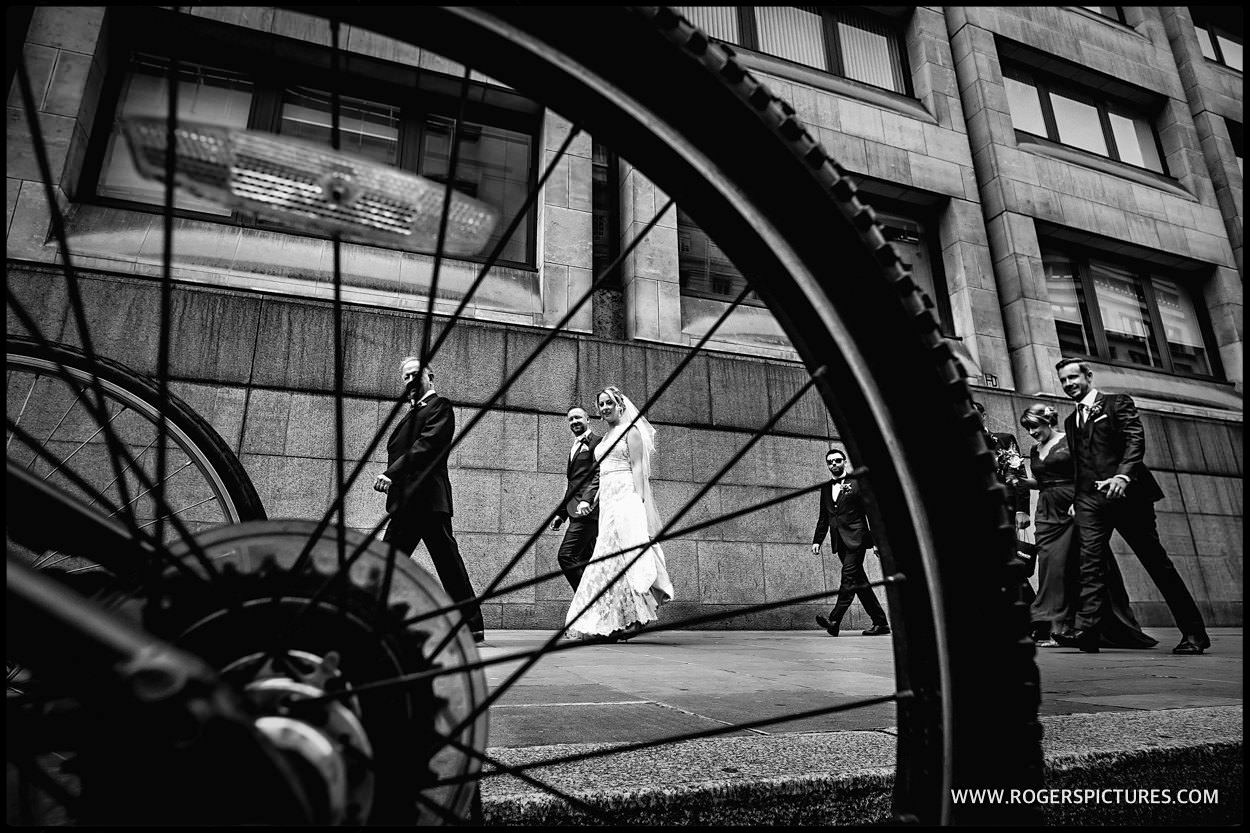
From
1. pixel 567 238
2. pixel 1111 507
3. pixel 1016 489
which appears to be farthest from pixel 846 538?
pixel 567 238

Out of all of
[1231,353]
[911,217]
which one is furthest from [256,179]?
[1231,353]

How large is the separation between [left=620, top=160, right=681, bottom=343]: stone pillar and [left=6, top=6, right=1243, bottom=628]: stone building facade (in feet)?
0.12

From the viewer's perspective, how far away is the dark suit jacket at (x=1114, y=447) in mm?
5023

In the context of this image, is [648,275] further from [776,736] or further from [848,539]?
[776,736]

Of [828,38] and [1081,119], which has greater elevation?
[828,38]

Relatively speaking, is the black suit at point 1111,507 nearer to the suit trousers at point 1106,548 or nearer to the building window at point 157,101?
the suit trousers at point 1106,548

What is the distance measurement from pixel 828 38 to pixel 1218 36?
9657 mm

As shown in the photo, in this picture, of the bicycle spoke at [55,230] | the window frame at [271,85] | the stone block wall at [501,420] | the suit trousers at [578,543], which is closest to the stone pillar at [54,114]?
the window frame at [271,85]

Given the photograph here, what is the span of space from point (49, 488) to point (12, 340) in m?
1.01

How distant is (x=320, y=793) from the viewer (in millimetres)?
620

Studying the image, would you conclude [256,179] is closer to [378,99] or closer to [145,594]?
[145,594]

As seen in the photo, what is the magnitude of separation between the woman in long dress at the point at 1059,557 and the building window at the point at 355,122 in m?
5.93

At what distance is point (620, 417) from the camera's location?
6.01 metres

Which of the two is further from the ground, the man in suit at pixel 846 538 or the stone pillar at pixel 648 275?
the stone pillar at pixel 648 275
